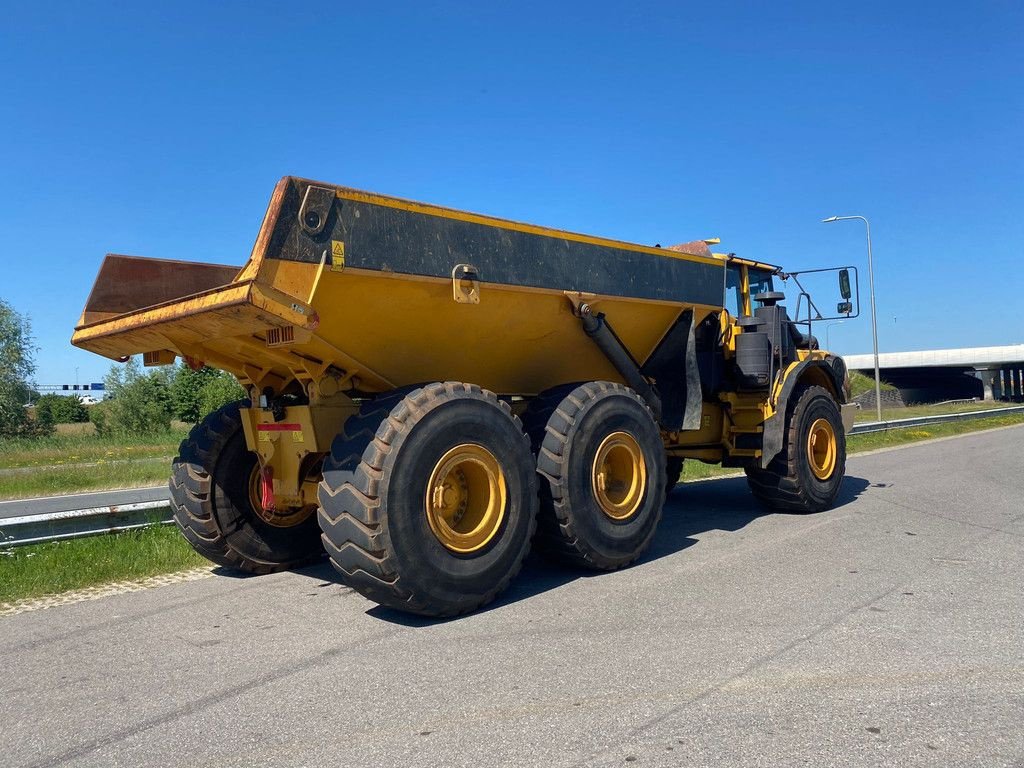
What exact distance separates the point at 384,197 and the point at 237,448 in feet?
8.39

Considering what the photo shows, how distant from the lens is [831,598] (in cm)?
505

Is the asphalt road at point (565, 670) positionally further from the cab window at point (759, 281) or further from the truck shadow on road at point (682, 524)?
the cab window at point (759, 281)

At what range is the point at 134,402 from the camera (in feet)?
152

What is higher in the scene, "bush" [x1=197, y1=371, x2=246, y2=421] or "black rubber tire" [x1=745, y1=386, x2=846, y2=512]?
"bush" [x1=197, y1=371, x2=246, y2=421]

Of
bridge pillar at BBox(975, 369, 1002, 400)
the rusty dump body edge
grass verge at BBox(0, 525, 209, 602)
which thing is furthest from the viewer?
bridge pillar at BBox(975, 369, 1002, 400)

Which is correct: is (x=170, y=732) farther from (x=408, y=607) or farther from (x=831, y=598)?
(x=831, y=598)

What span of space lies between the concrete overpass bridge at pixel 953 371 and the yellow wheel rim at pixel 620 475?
5437cm

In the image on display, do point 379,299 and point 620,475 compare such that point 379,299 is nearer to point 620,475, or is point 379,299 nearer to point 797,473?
point 620,475

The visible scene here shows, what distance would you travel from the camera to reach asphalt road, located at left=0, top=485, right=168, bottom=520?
1245 centimetres

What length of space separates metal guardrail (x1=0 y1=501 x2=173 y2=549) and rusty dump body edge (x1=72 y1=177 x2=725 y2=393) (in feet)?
5.95

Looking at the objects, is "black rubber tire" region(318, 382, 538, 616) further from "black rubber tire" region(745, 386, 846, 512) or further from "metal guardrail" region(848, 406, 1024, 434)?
"metal guardrail" region(848, 406, 1024, 434)

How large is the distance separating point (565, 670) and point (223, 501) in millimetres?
3357

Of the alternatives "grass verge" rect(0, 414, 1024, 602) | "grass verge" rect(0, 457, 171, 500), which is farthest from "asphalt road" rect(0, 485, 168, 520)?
"grass verge" rect(0, 414, 1024, 602)

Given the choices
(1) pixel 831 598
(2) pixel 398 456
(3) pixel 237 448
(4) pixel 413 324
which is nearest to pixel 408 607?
(2) pixel 398 456
